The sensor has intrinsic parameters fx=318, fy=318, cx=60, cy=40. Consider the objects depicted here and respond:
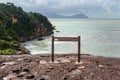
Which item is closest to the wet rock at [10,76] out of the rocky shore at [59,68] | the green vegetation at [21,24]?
the rocky shore at [59,68]

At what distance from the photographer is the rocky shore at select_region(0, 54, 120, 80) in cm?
1705

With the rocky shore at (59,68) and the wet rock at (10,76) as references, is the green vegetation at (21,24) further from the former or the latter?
the wet rock at (10,76)

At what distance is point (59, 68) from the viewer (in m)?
18.2

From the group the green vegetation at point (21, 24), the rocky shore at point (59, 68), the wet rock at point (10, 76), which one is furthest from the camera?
the green vegetation at point (21, 24)

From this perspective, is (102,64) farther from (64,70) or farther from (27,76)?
(27,76)

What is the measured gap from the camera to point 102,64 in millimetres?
19234

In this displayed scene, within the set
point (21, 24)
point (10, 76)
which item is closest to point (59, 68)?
point (10, 76)

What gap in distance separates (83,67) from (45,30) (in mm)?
128265

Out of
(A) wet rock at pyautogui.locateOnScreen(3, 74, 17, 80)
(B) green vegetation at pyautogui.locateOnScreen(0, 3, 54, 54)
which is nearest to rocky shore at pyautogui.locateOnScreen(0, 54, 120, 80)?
(A) wet rock at pyautogui.locateOnScreen(3, 74, 17, 80)

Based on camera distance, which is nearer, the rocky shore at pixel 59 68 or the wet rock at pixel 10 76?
the rocky shore at pixel 59 68

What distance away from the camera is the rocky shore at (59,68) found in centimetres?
1705

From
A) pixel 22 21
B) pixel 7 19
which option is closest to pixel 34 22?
pixel 22 21

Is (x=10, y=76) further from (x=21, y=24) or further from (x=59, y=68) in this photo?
(x=21, y=24)

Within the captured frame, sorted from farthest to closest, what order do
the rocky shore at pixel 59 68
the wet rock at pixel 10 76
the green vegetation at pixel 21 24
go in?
the green vegetation at pixel 21 24, the wet rock at pixel 10 76, the rocky shore at pixel 59 68
